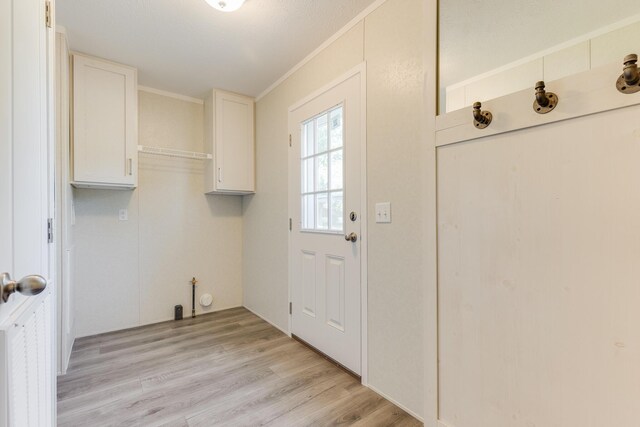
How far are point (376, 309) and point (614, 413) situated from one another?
1146 mm

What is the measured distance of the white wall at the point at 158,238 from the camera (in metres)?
2.64

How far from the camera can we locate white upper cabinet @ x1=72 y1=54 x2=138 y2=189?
227cm

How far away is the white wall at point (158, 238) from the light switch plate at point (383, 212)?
6.96 feet

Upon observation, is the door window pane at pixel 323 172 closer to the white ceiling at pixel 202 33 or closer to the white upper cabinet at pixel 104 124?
the white ceiling at pixel 202 33

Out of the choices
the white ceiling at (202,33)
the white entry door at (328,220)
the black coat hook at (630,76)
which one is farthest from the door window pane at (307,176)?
the black coat hook at (630,76)

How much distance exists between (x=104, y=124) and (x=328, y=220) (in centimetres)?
198

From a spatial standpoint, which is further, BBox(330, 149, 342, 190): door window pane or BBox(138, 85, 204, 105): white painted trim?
BBox(138, 85, 204, 105): white painted trim

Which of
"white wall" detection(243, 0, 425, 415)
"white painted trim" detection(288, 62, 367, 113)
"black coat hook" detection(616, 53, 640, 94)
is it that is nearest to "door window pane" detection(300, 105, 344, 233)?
"white painted trim" detection(288, 62, 367, 113)

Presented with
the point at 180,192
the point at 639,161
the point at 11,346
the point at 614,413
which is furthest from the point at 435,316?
the point at 180,192

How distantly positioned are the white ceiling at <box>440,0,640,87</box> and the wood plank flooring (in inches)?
66.6

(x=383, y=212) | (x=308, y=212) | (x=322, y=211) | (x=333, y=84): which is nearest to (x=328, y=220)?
(x=322, y=211)

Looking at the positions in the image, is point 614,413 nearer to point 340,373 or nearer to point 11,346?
point 11,346

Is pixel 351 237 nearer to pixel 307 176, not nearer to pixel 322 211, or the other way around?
pixel 322 211

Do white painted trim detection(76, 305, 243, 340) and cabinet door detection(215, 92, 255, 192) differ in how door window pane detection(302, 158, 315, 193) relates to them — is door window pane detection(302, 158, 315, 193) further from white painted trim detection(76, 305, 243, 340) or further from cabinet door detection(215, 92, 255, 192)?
white painted trim detection(76, 305, 243, 340)
